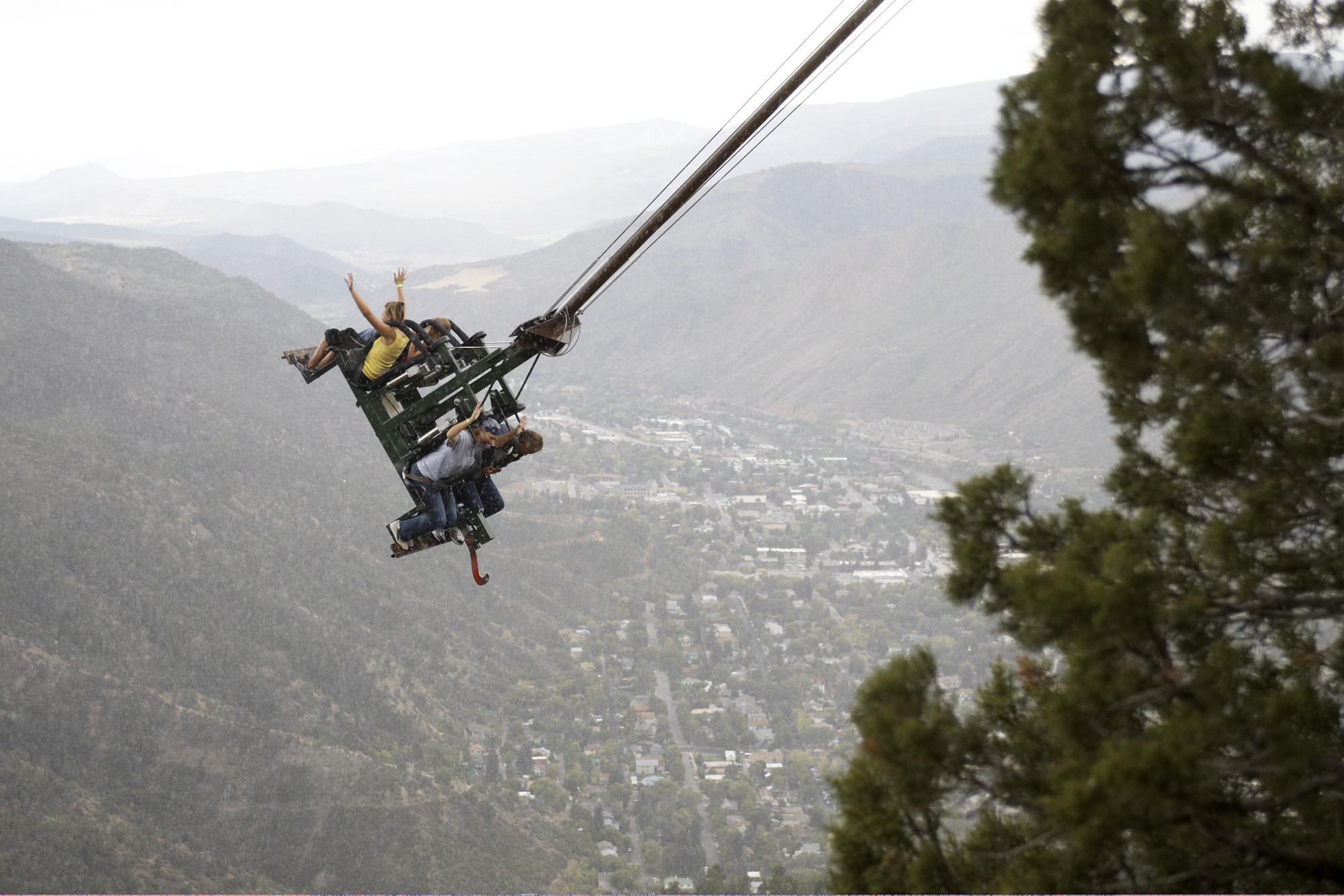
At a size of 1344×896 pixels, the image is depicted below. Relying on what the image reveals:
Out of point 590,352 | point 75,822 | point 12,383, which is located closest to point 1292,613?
point 75,822

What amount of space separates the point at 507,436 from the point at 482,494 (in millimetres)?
1174

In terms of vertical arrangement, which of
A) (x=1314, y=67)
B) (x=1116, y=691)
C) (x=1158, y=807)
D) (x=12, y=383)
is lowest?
(x=1158, y=807)

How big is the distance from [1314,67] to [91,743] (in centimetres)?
5035

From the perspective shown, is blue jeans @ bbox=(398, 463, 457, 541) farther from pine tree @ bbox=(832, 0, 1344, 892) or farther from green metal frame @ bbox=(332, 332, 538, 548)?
pine tree @ bbox=(832, 0, 1344, 892)

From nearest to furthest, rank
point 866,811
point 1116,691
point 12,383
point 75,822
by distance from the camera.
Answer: point 1116,691 → point 866,811 → point 75,822 → point 12,383

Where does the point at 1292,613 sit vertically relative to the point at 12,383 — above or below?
below

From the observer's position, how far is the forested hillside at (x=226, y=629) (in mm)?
43188

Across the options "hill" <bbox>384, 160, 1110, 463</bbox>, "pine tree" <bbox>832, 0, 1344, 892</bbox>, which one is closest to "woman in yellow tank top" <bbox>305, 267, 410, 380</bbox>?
"pine tree" <bbox>832, 0, 1344, 892</bbox>

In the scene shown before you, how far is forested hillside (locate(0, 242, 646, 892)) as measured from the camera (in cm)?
4319

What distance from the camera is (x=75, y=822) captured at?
39.0 meters

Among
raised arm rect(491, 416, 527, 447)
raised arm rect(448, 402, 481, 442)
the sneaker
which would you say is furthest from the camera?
the sneaker

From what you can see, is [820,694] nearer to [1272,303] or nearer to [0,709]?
[0,709]

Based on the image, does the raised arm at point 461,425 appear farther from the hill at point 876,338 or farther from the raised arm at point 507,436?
the hill at point 876,338

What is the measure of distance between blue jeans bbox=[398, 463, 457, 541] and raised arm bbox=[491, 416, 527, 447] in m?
0.82
